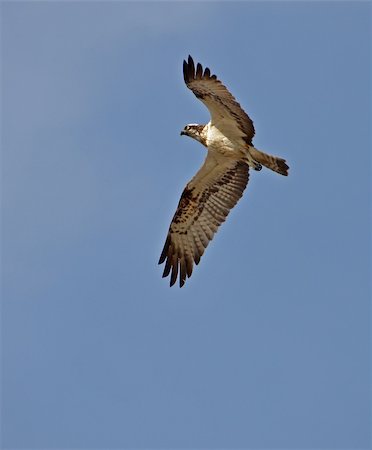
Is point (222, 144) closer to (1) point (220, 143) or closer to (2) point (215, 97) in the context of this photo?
(1) point (220, 143)

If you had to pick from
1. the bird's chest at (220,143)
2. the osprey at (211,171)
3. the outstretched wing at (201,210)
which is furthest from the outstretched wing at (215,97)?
the outstretched wing at (201,210)

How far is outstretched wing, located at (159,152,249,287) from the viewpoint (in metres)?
18.9

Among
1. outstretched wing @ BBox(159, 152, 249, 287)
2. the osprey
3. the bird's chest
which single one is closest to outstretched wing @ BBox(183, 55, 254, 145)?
the osprey

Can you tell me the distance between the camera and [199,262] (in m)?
19.1

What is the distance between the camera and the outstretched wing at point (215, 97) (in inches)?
698

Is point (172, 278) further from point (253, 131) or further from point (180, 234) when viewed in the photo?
point (253, 131)

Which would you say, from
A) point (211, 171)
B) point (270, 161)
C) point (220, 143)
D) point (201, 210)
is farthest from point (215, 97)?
point (201, 210)

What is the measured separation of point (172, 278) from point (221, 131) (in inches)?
93.8

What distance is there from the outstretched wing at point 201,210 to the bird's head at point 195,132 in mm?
332

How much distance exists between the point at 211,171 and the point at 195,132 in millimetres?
671

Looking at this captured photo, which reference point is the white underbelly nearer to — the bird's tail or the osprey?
the osprey

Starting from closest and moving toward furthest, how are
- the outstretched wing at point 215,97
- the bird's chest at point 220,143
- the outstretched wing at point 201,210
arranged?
the outstretched wing at point 215,97, the bird's chest at point 220,143, the outstretched wing at point 201,210

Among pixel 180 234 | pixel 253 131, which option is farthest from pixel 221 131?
pixel 180 234

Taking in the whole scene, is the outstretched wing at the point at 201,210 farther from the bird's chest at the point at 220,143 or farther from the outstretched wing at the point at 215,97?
the outstretched wing at the point at 215,97
